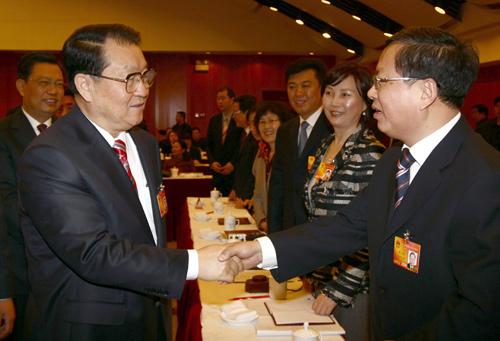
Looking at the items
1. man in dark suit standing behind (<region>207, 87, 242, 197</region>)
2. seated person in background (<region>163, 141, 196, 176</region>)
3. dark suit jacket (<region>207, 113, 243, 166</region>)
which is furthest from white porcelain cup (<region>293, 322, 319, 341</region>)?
seated person in background (<region>163, 141, 196, 176</region>)

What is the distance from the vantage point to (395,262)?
159 cm

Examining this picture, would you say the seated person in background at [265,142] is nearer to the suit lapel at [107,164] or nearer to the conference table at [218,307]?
the conference table at [218,307]

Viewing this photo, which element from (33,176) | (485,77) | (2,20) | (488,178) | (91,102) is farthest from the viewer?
(2,20)

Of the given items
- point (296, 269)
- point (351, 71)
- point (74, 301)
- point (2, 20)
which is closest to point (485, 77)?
point (351, 71)

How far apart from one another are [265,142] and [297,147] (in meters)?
1.02

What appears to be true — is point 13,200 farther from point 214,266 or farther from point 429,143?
point 429,143

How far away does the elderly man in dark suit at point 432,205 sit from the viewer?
4.37 feet

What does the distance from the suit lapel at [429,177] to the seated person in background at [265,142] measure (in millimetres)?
2581

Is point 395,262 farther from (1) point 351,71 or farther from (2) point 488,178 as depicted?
(1) point 351,71

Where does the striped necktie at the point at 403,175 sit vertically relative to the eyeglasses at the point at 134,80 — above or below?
below

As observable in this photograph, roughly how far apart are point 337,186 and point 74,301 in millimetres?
1382

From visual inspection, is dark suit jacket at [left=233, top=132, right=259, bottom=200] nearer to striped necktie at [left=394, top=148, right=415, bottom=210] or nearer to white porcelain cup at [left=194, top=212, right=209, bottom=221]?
white porcelain cup at [left=194, top=212, right=209, bottom=221]

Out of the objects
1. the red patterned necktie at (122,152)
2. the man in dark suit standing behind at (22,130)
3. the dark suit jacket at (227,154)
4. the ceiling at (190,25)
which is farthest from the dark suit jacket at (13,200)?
the ceiling at (190,25)

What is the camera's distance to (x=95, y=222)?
1.57 metres
